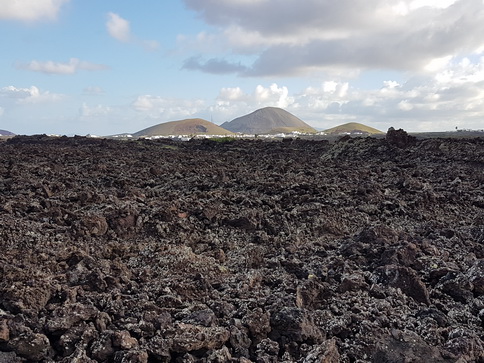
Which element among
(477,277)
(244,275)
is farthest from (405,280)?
(244,275)

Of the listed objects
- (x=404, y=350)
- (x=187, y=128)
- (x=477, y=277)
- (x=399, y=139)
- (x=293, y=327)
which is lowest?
(x=404, y=350)

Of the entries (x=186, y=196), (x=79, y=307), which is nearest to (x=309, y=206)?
(x=186, y=196)

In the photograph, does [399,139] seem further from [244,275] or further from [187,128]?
[187,128]

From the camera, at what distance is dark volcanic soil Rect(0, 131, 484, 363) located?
11.4ft

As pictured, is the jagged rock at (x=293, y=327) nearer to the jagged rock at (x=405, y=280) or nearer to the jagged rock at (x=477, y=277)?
the jagged rock at (x=405, y=280)

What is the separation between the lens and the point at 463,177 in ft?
39.2

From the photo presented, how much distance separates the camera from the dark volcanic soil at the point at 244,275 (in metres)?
3.46

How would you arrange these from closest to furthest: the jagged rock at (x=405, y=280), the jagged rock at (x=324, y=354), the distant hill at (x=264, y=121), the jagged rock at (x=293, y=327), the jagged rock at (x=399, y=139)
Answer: the jagged rock at (x=324, y=354), the jagged rock at (x=293, y=327), the jagged rock at (x=405, y=280), the jagged rock at (x=399, y=139), the distant hill at (x=264, y=121)

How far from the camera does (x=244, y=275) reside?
4.87m

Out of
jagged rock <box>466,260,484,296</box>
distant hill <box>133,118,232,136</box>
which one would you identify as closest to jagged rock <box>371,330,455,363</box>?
jagged rock <box>466,260,484,296</box>

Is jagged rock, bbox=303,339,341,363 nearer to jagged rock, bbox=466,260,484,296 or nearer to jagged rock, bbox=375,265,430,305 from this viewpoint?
jagged rock, bbox=375,265,430,305

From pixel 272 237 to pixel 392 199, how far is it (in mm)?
3546

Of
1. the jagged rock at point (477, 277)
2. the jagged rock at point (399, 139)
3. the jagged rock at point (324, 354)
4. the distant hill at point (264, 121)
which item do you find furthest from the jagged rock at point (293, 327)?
the distant hill at point (264, 121)

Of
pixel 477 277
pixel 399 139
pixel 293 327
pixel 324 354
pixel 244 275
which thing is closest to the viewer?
pixel 324 354
